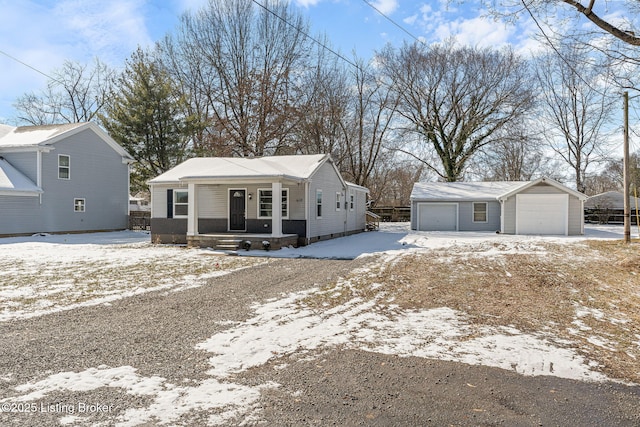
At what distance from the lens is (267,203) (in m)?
16.1

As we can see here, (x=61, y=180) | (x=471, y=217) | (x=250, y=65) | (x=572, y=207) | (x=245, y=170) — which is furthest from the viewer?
(x=250, y=65)

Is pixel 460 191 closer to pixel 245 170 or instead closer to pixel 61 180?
pixel 245 170

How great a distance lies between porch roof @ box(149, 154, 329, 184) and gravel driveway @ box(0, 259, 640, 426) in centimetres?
957

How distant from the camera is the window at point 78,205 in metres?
21.3

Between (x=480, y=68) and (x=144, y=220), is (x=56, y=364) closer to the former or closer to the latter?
(x=144, y=220)

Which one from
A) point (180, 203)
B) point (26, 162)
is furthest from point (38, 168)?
point (180, 203)

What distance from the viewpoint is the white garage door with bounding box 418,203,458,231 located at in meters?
24.8

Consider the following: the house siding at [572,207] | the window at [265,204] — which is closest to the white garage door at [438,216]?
the house siding at [572,207]

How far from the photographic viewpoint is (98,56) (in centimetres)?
3328

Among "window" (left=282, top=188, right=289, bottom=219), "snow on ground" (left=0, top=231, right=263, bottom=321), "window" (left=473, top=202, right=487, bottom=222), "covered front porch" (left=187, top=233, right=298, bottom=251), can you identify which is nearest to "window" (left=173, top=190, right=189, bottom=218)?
"covered front porch" (left=187, top=233, right=298, bottom=251)

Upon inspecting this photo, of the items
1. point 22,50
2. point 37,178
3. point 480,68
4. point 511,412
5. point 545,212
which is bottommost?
point 511,412

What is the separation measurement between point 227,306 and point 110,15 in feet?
44.6

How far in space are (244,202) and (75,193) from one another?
418 inches

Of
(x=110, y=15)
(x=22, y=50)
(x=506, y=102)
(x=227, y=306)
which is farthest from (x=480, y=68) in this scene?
(x=227, y=306)
